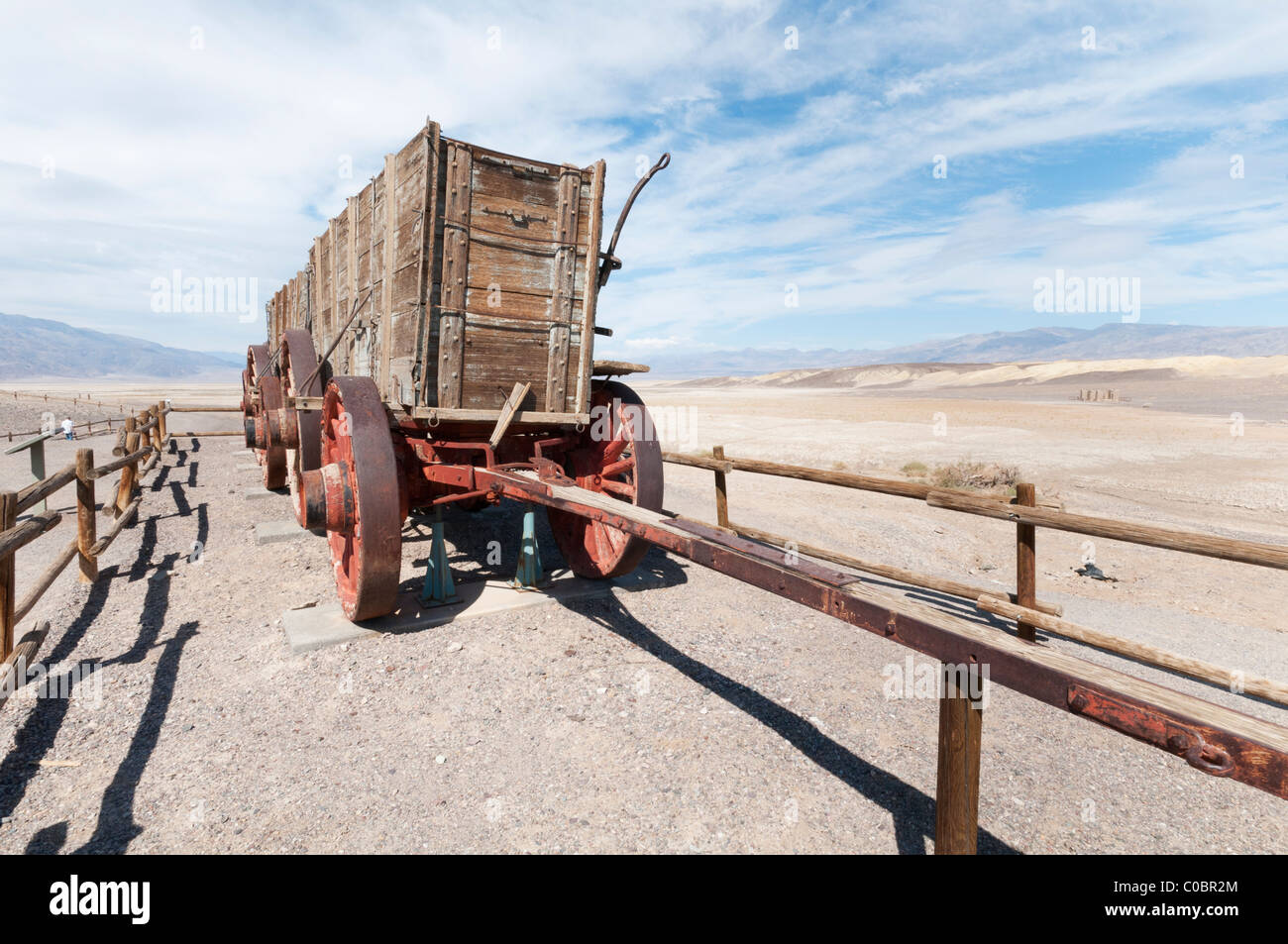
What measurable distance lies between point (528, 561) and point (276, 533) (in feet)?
10.4

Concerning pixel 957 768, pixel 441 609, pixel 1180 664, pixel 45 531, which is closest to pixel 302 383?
pixel 45 531

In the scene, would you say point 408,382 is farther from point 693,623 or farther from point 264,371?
point 264,371

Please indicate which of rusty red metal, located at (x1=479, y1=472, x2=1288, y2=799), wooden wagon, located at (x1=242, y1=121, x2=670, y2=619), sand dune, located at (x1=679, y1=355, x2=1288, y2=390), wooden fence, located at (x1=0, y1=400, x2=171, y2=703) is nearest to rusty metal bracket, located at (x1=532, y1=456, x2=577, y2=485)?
wooden wagon, located at (x1=242, y1=121, x2=670, y2=619)

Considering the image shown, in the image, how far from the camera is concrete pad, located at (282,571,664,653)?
4230 mm

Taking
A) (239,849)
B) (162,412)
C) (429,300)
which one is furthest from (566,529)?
(162,412)

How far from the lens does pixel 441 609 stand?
4754 mm

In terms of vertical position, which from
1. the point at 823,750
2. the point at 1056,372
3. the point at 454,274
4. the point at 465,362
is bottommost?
the point at 823,750

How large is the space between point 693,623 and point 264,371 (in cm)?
758

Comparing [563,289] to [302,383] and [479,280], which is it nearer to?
[479,280]

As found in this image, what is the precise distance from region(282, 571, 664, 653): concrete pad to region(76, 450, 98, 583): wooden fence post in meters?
2.19

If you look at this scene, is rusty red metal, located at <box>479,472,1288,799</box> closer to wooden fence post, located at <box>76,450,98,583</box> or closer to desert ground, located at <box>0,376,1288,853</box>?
desert ground, located at <box>0,376,1288,853</box>
